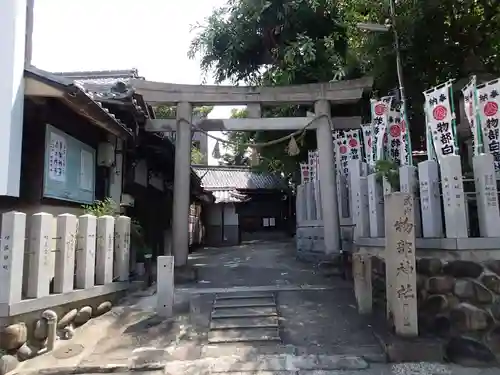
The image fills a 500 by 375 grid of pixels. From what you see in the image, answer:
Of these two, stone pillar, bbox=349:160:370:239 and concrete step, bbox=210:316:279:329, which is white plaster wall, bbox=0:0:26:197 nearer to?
concrete step, bbox=210:316:279:329

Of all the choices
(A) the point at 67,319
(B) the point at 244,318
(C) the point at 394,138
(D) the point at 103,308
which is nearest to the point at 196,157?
(C) the point at 394,138

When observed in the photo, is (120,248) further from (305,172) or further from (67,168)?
(305,172)

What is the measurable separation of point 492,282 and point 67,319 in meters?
6.11

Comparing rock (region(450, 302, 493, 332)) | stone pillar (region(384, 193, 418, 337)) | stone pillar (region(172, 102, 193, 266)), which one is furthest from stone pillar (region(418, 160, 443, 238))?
stone pillar (region(172, 102, 193, 266))

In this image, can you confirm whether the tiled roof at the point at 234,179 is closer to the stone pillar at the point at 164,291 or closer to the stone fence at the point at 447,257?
the stone pillar at the point at 164,291

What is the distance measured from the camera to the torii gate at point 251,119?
1067 cm

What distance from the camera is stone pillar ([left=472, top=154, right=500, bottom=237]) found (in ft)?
19.7

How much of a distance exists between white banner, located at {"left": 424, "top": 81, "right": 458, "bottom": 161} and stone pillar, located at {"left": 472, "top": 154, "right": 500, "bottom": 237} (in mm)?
1722

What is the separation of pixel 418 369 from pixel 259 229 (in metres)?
23.5

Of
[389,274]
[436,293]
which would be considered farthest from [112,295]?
[436,293]

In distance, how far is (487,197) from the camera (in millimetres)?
6059

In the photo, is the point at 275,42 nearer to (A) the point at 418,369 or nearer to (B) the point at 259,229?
(A) the point at 418,369

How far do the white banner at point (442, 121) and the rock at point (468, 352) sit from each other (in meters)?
3.37

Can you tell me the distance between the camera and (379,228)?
7707 mm
